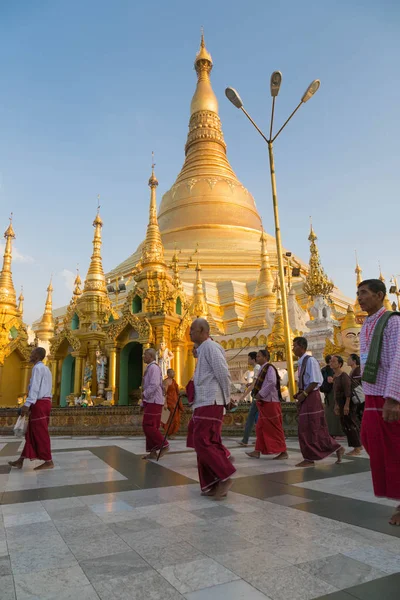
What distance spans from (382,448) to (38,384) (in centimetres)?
481

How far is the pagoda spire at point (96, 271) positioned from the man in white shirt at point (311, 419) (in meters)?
15.4

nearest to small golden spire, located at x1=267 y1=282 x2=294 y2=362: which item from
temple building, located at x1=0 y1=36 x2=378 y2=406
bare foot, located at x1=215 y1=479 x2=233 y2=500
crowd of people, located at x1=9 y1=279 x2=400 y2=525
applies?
temple building, located at x1=0 y1=36 x2=378 y2=406

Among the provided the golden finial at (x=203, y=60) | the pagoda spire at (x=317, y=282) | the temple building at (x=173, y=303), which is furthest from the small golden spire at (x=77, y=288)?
the golden finial at (x=203, y=60)

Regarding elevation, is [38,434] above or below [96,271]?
below

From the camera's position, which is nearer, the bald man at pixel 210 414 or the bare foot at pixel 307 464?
the bald man at pixel 210 414

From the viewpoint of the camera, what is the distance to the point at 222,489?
411 centimetres

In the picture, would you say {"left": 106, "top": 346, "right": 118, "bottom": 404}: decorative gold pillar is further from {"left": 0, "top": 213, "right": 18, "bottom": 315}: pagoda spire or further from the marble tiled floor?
the marble tiled floor

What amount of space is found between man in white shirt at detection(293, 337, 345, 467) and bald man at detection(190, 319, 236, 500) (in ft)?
6.41

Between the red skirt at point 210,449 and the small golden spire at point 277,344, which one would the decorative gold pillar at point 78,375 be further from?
the red skirt at point 210,449

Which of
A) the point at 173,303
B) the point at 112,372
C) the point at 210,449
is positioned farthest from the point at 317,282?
the point at 210,449

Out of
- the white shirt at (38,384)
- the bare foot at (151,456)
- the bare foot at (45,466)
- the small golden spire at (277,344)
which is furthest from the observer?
the small golden spire at (277,344)

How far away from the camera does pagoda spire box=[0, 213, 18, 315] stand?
23375 mm

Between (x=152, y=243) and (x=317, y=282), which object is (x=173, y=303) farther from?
(x=317, y=282)

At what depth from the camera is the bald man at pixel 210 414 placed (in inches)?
165
